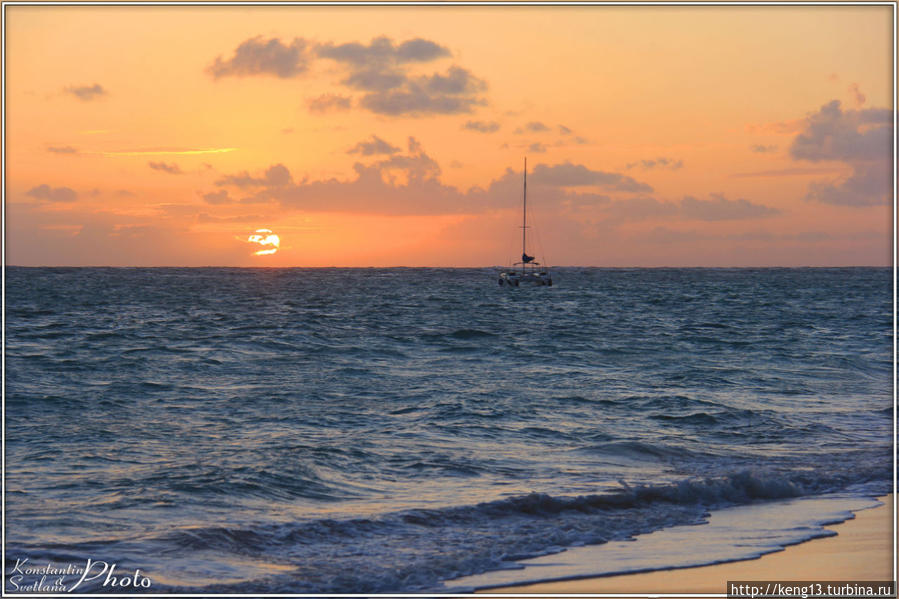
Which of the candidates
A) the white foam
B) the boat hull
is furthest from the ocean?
the boat hull

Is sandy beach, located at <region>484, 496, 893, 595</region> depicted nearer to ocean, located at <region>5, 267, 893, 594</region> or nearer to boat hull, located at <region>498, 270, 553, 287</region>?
ocean, located at <region>5, 267, 893, 594</region>

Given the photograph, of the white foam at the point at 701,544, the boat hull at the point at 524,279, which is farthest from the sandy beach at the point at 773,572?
the boat hull at the point at 524,279

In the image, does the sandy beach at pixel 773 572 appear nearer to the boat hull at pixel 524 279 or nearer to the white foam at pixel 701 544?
the white foam at pixel 701 544

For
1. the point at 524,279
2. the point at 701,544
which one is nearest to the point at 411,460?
the point at 701,544

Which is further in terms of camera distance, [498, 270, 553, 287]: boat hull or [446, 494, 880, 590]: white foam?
[498, 270, 553, 287]: boat hull

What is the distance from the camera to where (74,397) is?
18.5 meters

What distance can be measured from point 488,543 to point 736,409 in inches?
398

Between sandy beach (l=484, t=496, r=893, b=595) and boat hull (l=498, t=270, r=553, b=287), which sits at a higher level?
boat hull (l=498, t=270, r=553, b=287)

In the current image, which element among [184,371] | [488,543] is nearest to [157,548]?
[488,543]

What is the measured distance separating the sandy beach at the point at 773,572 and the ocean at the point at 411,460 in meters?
0.30

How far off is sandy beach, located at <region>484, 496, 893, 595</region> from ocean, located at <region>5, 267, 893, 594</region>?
0.30 meters

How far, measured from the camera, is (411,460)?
41.9ft

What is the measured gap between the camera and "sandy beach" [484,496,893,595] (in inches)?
300

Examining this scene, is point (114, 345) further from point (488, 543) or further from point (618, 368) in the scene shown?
point (488, 543)
